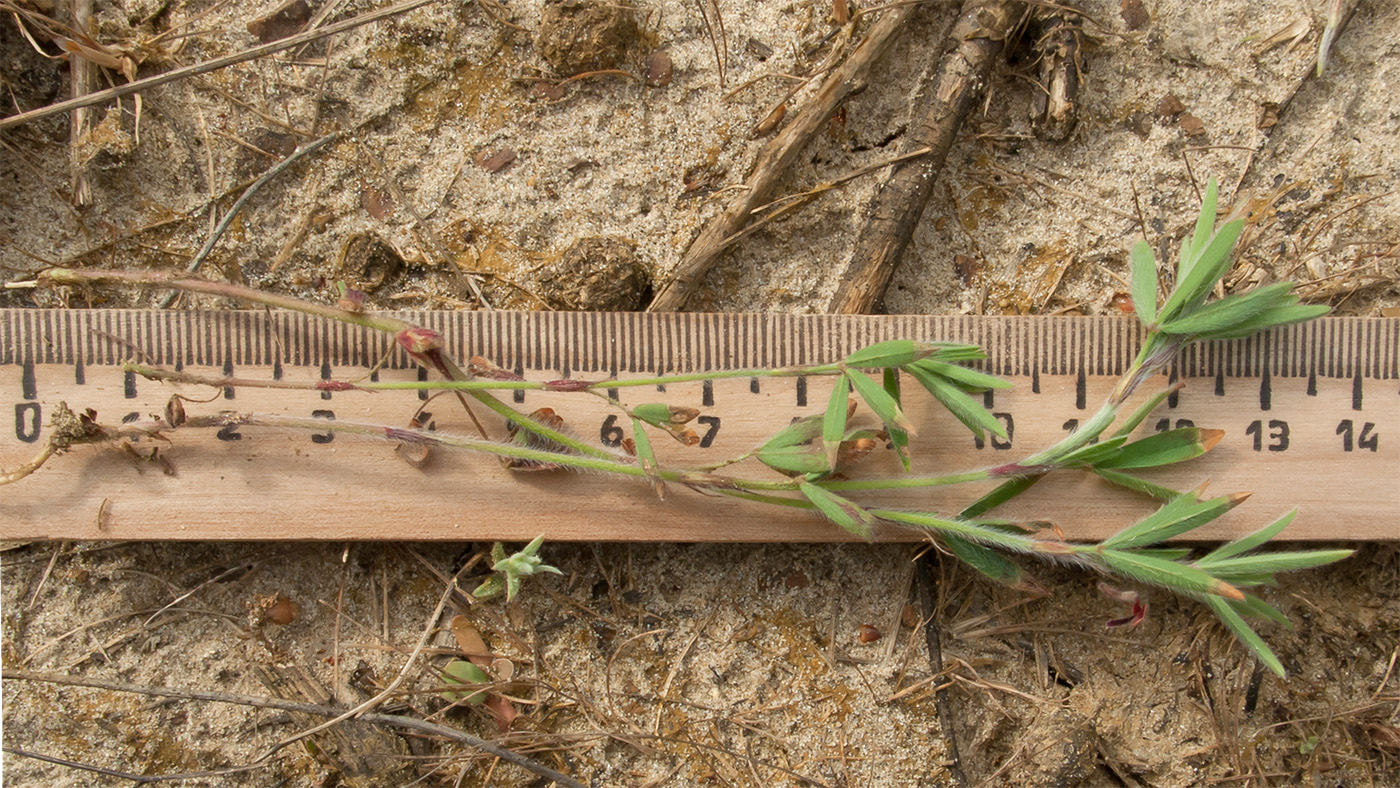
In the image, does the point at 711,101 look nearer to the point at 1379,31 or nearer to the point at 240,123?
the point at 240,123

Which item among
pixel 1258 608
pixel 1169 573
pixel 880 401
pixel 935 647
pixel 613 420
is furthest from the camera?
pixel 935 647

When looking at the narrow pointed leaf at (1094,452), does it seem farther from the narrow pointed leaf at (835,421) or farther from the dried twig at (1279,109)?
the dried twig at (1279,109)

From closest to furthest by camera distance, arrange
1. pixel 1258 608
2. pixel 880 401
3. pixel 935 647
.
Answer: pixel 880 401 → pixel 1258 608 → pixel 935 647

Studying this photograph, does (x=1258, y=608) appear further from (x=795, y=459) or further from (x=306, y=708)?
(x=306, y=708)

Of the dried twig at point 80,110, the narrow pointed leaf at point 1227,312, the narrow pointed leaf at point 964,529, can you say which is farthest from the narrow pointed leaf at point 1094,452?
the dried twig at point 80,110

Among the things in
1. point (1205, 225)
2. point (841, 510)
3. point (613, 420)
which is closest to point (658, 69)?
point (613, 420)

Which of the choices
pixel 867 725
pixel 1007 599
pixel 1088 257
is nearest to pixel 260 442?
pixel 867 725

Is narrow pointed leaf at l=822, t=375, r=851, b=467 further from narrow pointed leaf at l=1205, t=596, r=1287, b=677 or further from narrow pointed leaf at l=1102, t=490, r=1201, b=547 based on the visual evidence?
narrow pointed leaf at l=1205, t=596, r=1287, b=677

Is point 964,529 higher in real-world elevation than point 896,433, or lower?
lower
